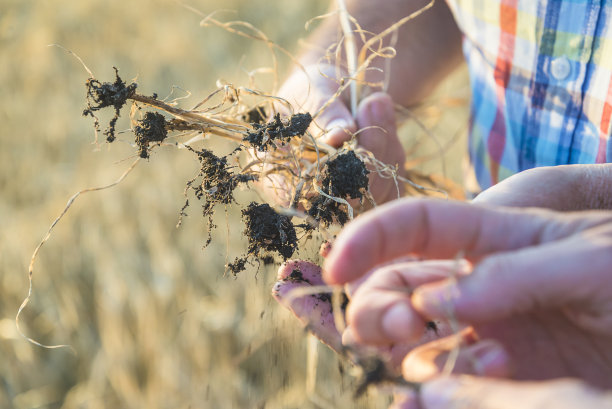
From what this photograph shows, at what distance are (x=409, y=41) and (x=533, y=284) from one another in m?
1.21

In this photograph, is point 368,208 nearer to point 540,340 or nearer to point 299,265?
point 299,265

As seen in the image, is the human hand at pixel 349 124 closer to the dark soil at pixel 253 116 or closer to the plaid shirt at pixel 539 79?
the dark soil at pixel 253 116

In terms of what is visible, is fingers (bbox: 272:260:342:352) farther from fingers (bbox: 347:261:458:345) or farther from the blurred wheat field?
fingers (bbox: 347:261:458:345)

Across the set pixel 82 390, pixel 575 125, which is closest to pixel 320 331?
Result: pixel 575 125

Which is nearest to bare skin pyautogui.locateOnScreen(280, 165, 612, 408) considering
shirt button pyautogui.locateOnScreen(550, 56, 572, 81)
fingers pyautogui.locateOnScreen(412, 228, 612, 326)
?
fingers pyautogui.locateOnScreen(412, 228, 612, 326)

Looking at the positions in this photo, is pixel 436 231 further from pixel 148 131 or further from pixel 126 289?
pixel 126 289

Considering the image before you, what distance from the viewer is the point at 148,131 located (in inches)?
38.9

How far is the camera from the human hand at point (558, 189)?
2.89 feet

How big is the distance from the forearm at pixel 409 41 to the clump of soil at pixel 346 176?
0.64 meters

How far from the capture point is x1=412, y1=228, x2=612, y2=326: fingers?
1.97ft

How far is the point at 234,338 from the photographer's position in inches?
77.5

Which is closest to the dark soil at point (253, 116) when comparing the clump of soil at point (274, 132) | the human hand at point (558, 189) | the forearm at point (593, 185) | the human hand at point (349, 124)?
the human hand at point (349, 124)

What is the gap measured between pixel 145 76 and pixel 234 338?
102 inches

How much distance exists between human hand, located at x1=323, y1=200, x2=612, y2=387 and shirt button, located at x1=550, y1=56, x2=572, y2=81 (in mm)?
631
